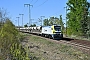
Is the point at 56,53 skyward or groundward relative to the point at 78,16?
groundward

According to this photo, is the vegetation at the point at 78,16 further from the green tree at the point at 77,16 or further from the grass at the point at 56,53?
the grass at the point at 56,53

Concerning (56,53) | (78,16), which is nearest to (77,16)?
(78,16)

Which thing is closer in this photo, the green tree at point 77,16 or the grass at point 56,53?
the grass at point 56,53

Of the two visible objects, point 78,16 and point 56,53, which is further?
point 78,16

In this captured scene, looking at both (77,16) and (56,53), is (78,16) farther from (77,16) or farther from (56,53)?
(56,53)

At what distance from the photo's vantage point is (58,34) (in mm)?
48156

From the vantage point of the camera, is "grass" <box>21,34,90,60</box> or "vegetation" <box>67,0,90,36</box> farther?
"vegetation" <box>67,0,90,36</box>

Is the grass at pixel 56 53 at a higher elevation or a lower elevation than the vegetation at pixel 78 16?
lower

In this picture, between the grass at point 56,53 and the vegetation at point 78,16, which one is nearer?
the grass at point 56,53

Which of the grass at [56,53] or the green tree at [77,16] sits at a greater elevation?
the green tree at [77,16]

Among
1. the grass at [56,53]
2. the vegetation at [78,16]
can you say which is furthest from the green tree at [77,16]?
the grass at [56,53]

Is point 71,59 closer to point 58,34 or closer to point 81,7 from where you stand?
point 58,34

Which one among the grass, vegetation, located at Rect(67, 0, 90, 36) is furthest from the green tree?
the grass

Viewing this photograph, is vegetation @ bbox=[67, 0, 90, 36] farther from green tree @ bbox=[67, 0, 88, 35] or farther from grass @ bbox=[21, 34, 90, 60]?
grass @ bbox=[21, 34, 90, 60]
